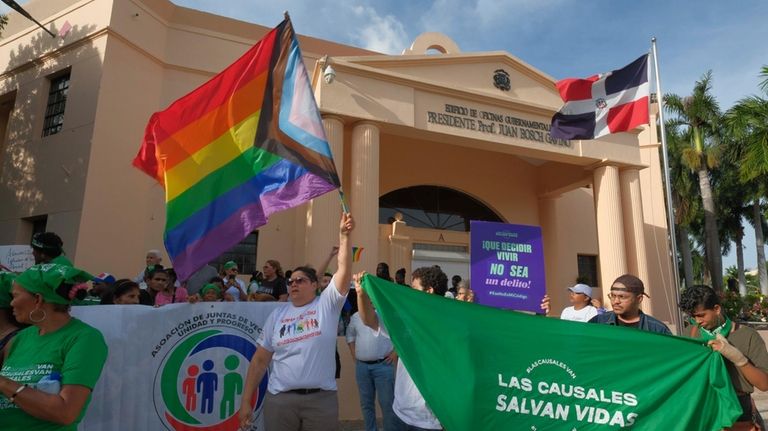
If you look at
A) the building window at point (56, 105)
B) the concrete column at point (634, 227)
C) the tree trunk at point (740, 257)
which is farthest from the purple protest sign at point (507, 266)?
the tree trunk at point (740, 257)

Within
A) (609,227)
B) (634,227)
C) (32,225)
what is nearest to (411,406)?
(609,227)

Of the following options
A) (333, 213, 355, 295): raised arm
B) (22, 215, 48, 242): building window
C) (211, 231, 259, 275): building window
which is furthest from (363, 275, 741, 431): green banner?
(22, 215, 48, 242): building window

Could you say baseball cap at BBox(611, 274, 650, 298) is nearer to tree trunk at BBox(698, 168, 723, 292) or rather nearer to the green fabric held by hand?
the green fabric held by hand

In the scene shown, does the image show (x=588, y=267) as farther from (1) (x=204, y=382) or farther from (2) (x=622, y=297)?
(1) (x=204, y=382)

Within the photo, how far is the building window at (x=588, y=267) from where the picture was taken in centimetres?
1650

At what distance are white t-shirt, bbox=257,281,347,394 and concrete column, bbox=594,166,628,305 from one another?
35.1 ft

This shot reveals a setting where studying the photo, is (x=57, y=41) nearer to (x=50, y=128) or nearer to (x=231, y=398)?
(x=50, y=128)

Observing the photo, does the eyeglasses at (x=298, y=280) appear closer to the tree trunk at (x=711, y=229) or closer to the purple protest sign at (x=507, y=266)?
the purple protest sign at (x=507, y=266)

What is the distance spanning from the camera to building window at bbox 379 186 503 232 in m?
14.9

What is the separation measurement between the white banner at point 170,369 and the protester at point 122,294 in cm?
28

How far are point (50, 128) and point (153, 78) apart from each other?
8.86 ft

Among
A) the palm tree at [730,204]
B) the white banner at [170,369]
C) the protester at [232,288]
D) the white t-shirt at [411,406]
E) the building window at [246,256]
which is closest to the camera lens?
the white t-shirt at [411,406]

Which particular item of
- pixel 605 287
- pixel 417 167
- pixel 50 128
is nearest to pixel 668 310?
pixel 605 287

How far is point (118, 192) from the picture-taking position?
11281 millimetres
